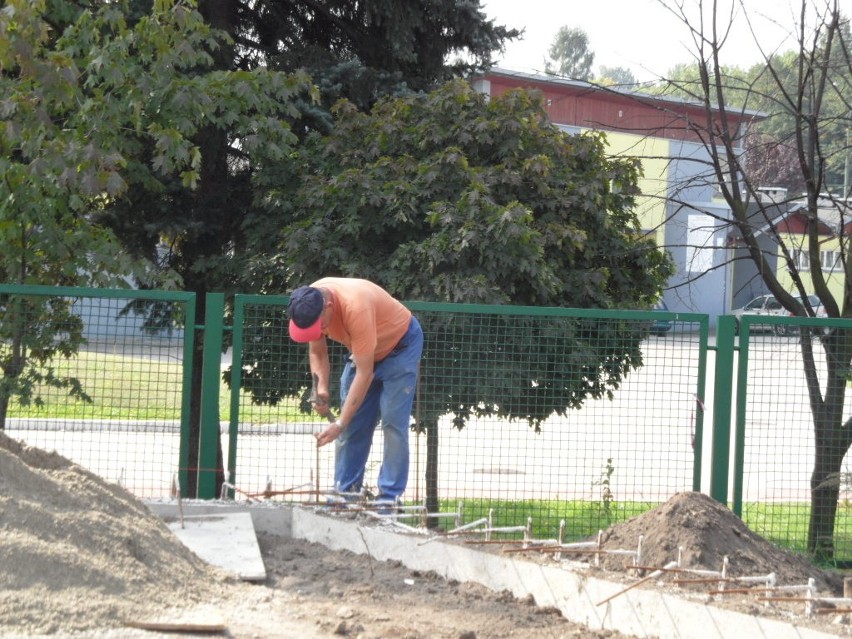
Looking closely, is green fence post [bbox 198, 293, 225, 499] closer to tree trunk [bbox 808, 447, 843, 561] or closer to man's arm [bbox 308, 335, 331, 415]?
man's arm [bbox 308, 335, 331, 415]

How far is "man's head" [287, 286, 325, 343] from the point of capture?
540 cm

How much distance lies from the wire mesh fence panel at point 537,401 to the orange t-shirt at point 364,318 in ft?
2.76

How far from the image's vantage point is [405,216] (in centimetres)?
772

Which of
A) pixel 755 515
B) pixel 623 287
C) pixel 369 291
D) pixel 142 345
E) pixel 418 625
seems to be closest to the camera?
pixel 418 625

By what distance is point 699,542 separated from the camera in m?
4.73

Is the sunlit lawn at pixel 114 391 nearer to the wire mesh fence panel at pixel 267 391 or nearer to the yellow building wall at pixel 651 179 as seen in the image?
the wire mesh fence panel at pixel 267 391

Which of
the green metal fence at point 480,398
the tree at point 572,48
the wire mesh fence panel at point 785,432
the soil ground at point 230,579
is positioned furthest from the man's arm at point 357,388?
the tree at point 572,48

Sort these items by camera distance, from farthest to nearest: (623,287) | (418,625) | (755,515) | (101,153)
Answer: (623,287) → (755,515) → (101,153) → (418,625)

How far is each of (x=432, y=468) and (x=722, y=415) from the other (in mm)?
2150

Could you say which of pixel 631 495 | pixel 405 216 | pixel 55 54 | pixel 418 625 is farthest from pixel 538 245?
pixel 418 625

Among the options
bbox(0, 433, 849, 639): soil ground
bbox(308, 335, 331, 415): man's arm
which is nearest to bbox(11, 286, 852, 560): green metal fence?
bbox(308, 335, 331, 415): man's arm

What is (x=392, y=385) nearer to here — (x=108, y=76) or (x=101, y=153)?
(x=101, y=153)

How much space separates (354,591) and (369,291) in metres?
1.93

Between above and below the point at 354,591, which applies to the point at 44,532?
above
